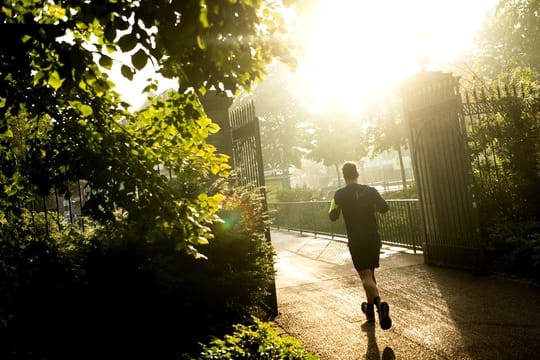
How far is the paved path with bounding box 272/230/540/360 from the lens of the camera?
390 centimetres

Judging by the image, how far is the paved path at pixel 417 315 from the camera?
3.90m

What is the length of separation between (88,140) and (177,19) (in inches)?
45.0

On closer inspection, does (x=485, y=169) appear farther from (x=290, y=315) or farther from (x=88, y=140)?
(x=88, y=140)

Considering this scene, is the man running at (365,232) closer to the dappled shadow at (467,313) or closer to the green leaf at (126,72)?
the dappled shadow at (467,313)

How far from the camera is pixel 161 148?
2994 millimetres

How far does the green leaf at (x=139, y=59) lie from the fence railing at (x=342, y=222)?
12.6ft

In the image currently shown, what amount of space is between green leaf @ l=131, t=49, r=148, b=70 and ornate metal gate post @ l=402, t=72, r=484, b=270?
572cm

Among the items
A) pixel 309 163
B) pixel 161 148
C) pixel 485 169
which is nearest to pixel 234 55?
pixel 161 148

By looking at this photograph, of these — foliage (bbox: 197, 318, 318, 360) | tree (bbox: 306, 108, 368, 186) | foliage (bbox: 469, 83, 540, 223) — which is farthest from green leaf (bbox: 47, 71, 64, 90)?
tree (bbox: 306, 108, 368, 186)

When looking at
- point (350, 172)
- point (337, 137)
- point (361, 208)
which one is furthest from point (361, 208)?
point (337, 137)

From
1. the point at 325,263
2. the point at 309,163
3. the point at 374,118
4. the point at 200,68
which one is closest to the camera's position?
the point at 200,68

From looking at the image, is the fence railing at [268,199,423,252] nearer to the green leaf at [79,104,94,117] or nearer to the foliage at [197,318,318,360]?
the foliage at [197,318,318,360]

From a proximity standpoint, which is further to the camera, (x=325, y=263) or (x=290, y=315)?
(x=325, y=263)

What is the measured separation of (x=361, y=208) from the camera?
4844 millimetres
